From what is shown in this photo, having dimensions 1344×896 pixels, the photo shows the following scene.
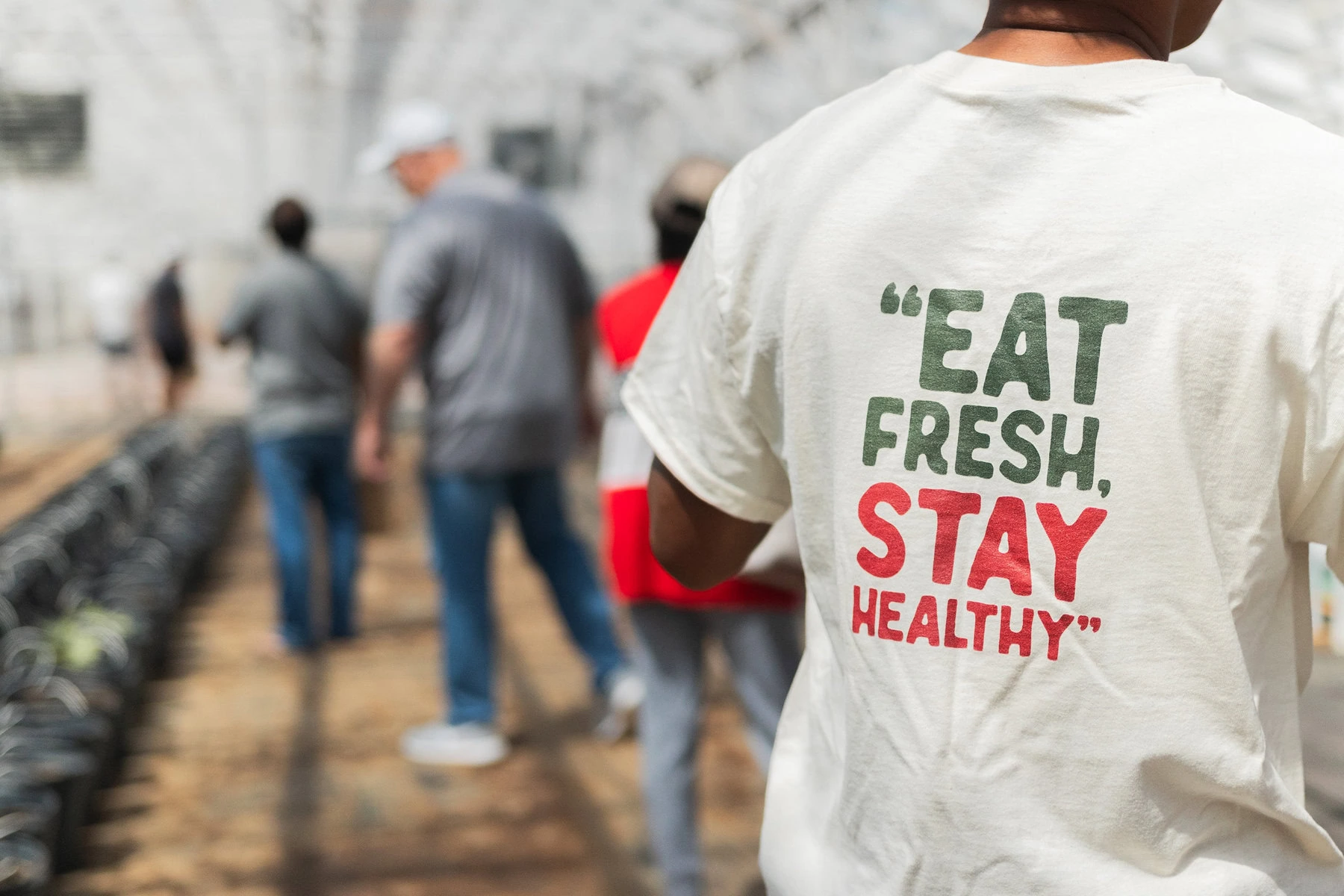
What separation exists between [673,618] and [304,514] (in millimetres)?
3299

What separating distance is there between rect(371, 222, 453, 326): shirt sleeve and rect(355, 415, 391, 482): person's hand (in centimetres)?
43

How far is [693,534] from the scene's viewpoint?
4.24 ft

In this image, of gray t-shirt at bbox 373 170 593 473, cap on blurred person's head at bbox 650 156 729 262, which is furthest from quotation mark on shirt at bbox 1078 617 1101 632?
gray t-shirt at bbox 373 170 593 473

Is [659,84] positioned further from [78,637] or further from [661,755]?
[661,755]

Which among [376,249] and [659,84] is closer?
[659,84]

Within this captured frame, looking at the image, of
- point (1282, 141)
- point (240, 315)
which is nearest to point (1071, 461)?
point (1282, 141)

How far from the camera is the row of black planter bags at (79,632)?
11.5ft

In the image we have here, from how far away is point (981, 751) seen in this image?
1.06 metres

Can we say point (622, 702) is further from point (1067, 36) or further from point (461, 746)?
point (1067, 36)

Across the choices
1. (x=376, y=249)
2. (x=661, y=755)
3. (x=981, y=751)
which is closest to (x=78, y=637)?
(x=661, y=755)

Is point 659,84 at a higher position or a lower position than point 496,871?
higher

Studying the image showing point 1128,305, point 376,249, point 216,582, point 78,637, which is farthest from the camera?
point 376,249

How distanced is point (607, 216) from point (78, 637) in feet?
38.1

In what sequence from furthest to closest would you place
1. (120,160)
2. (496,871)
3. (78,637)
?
(120,160) → (78,637) → (496,871)
